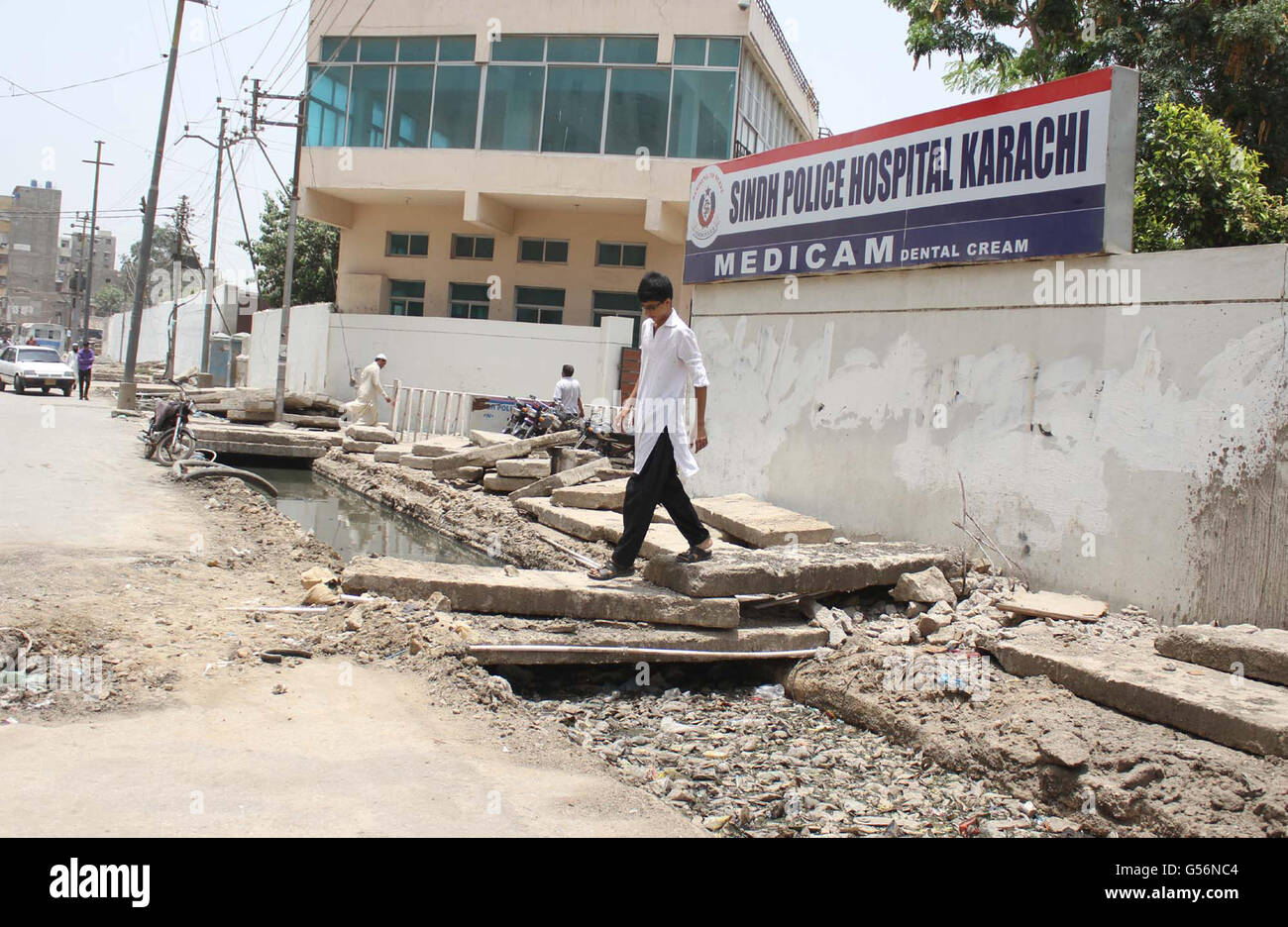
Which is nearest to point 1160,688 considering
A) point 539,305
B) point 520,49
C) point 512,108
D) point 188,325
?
point 512,108

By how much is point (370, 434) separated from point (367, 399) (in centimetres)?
231

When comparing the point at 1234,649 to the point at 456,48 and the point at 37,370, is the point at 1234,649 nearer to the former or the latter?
the point at 456,48

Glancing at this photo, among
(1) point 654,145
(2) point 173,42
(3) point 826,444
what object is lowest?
(3) point 826,444

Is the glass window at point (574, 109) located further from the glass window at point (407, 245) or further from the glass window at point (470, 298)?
the glass window at point (407, 245)

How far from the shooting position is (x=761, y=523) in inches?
294

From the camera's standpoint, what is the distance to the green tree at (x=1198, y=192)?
10.1 metres

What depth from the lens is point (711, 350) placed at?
999 centimetres

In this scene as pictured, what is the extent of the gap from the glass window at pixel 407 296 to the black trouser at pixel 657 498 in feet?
70.3

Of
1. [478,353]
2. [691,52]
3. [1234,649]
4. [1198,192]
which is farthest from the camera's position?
[478,353]

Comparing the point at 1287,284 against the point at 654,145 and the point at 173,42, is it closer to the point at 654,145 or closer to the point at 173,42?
the point at 654,145

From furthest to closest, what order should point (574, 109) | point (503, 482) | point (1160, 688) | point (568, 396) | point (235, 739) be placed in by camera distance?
1. point (574, 109)
2. point (568, 396)
3. point (503, 482)
4. point (1160, 688)
5. point (235, 739)

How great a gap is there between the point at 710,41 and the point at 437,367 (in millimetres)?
9349

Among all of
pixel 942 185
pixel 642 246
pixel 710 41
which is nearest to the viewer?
pixel 942 185

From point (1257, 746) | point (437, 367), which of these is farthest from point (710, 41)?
point (1257, 746)
